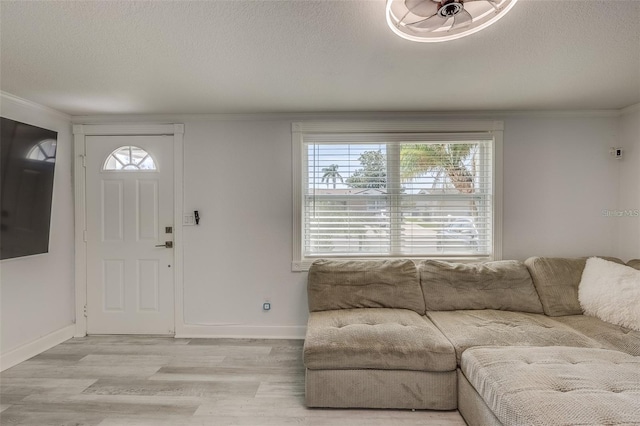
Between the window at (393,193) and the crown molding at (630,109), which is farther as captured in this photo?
the window at (393,193)

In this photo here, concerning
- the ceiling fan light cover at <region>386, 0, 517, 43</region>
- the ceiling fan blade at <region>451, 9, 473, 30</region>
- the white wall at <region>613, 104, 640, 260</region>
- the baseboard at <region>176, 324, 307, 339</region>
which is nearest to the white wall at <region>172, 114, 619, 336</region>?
the baseboard at <region>176, 324, 307, 339</region>

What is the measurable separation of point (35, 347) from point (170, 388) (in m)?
1.55

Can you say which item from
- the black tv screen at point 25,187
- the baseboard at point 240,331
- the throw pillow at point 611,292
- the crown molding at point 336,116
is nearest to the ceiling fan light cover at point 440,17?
the crown molding at point 336,116

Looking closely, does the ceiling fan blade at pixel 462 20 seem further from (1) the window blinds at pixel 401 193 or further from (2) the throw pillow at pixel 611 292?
(2) the throw pillow at pixel 611 292

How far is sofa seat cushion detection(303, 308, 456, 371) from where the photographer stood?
1942 millimetres

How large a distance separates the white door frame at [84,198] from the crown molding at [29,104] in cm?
14

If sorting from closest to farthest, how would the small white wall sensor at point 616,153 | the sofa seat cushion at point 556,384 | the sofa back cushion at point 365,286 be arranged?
1. the sofa seat cushion at point 556,384
2. the sofa back cushion at point 365,286
3. the small white wall sensor at point 616,153

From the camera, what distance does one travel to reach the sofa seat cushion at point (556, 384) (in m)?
1.29

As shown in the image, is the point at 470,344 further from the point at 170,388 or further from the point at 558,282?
the point at 170,388

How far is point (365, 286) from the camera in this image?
267 centimetres

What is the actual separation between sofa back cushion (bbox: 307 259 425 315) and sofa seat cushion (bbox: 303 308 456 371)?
0.44 m

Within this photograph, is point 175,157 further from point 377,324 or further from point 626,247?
point 626,247

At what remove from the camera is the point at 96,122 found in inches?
122

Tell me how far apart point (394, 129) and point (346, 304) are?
1726 millimetres
